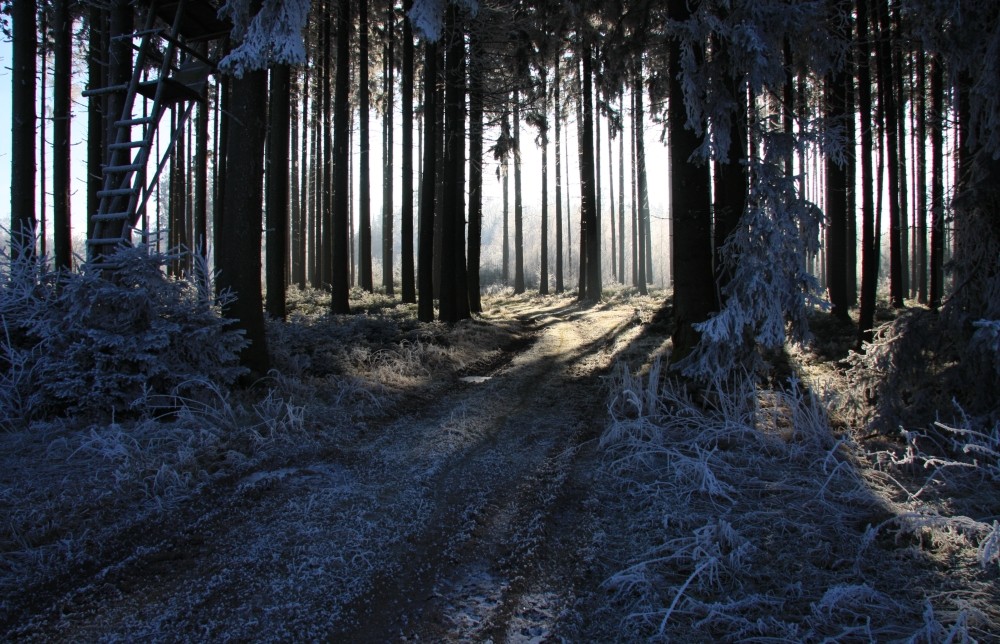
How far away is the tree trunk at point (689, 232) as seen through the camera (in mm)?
7441

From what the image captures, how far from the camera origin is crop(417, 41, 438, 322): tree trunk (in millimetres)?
13837

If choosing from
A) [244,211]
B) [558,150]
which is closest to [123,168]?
[244,211]

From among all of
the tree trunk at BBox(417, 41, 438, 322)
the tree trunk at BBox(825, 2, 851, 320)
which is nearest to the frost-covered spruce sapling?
the tree trunk at BBox(417, 41, 438, 322)

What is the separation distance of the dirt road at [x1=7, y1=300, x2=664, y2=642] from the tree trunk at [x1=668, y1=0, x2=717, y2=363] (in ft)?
9.03

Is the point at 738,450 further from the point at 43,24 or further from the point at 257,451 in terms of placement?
the point at 43,24

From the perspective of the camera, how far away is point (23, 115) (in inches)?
413

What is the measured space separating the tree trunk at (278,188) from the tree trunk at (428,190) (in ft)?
10.7

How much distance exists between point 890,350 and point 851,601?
399 cm

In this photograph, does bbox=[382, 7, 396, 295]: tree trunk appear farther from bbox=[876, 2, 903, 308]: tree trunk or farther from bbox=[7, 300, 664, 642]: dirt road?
bbox=[7, 300, 664, 642]: dirt road

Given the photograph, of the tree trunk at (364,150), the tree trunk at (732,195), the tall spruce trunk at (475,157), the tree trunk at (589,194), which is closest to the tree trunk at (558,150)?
the tree trunk at (589,194)

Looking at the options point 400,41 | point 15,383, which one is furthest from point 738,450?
point 400,41

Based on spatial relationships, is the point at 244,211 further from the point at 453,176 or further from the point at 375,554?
the point at 453,176

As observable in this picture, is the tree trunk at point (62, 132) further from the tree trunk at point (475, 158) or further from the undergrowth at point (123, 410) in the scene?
the tree trunk at point (475, 158)

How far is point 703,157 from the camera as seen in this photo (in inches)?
263
